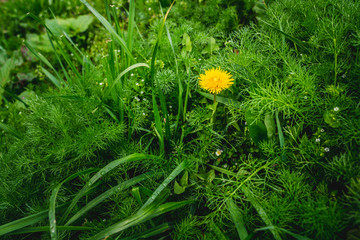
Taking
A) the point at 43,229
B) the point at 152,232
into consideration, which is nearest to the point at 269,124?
the point at 152,232

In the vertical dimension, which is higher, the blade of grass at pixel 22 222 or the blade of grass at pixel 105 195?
the blade of grass at pixel 22 222

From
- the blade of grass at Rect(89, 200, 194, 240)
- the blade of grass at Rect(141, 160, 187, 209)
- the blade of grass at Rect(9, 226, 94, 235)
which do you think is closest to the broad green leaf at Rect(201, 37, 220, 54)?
the blade of grass at Rect(141, 160, 187, 209)

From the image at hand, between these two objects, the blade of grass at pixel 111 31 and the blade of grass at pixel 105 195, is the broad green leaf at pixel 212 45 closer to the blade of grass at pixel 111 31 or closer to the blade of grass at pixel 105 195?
the blade of grass at pixel 111 31

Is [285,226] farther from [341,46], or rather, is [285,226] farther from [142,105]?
[142,105]

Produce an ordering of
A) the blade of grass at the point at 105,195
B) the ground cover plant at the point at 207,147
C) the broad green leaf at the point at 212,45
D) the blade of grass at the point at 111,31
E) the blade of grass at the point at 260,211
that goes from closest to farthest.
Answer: the blade of grass at the point at 260,211
the ground cover plant at the point at 207,147
the blade of grass at the point at 105,195
the blade of grass at the point at 111,31
the broad green leaf at the point at 212,45

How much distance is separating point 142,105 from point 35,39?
6.78ft

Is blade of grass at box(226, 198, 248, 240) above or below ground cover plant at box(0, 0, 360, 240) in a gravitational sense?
below

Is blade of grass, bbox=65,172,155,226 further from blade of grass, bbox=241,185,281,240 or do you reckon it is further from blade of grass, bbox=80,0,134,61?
blade of grass, bbox=80,0,134,61

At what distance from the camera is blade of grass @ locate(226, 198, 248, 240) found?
1.18 metres

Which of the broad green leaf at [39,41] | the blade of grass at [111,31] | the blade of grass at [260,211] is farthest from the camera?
the broad green leaf at [39,41]

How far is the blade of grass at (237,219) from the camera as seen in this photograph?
118 cm

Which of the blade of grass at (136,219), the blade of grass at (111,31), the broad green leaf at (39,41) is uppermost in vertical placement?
the blade of grass at (111,31)

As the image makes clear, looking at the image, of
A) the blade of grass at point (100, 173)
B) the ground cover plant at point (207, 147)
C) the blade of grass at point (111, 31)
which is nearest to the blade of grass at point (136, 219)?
the ground cover plant at point (207, 147)

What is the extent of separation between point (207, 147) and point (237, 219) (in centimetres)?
46
